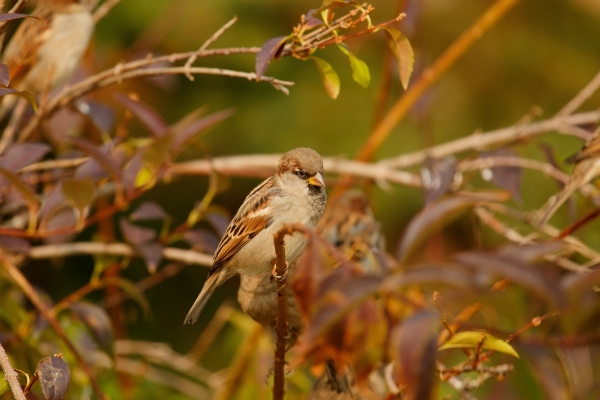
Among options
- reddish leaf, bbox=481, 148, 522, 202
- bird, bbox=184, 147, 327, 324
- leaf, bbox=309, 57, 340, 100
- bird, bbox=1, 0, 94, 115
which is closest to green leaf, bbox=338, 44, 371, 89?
leaf, bbox=309, 57, 340, 100

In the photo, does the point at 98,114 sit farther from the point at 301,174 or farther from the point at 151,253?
the point at 301,174

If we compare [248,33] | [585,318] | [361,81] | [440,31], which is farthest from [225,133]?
[585,318]

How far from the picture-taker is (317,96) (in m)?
4.25

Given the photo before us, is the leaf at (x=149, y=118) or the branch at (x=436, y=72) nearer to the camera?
the leaf at (x=149, y=118)

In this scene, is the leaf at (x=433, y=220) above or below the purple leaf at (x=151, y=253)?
below

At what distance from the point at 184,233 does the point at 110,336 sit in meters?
0.34

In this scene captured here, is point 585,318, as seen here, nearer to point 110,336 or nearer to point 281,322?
point 281,322

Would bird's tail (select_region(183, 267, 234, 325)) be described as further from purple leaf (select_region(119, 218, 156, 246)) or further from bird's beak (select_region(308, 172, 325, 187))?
bird's beak (select_region(308, 172, 325, 187))

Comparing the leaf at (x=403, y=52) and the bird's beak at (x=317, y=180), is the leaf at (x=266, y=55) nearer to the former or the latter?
the leaf at (x=403, y=52)

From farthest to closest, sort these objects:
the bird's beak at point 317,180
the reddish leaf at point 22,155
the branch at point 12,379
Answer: the bird's beak at point 317,180 → the reddish leaf at point 22,155 → the branch at point 12,379

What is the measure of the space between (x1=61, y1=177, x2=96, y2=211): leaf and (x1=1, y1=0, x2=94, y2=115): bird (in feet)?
3.36

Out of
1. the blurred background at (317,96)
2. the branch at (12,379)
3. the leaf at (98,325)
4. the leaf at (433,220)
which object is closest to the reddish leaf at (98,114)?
the leaf at (98,325)

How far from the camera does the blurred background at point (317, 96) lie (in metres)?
3.76

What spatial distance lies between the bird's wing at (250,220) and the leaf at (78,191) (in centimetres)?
38
